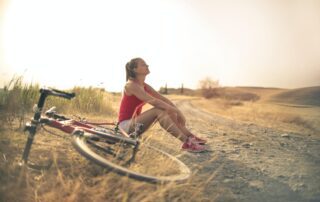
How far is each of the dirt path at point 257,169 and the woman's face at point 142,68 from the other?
89 centimetres

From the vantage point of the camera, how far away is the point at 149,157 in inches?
125

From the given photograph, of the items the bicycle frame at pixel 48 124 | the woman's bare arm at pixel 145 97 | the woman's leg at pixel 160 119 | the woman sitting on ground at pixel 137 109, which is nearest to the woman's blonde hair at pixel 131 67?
the woman sitting on ground at pixel 137 109

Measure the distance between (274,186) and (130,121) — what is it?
1361mm

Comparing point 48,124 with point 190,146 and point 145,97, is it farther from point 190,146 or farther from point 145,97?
point 190,146

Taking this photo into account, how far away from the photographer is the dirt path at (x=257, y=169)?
10.5 ft

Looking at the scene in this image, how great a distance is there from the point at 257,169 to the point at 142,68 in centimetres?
143

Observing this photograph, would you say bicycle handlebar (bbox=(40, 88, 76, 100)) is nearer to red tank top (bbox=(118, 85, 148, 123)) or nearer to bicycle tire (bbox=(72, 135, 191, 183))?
bicycle tire (bbox=(72, 135, 191, 183))

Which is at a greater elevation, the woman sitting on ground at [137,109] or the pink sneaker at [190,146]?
the woman sitting on ground at [137,109]

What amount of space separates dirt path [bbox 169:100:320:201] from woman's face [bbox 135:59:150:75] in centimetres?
89

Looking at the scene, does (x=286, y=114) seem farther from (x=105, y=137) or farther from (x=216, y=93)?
(x=216, y=93)

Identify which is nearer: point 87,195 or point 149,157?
point 87,195

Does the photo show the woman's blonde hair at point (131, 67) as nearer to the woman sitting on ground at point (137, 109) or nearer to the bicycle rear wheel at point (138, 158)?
the woman sitting on ground at point (137, 109)

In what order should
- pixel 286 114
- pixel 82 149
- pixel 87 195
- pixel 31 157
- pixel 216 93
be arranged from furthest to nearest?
1. pixel 216 93
2. pixel 286 114
3. pixel 31 157
4. pixel 87 195
5. pixel 82 149

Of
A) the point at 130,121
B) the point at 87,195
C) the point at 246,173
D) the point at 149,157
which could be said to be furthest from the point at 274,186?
the point at 87,195
